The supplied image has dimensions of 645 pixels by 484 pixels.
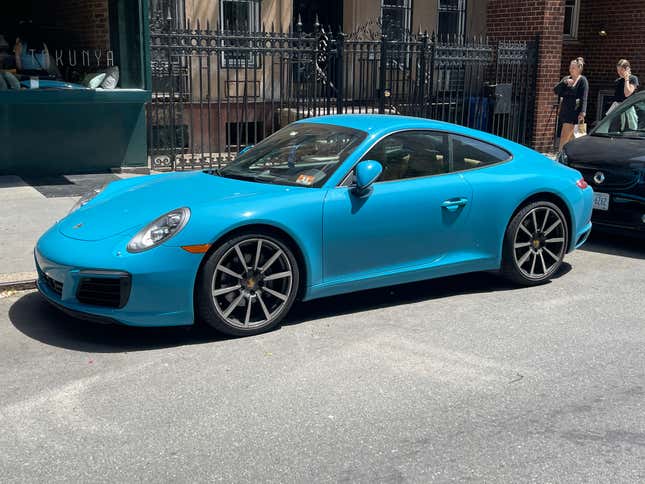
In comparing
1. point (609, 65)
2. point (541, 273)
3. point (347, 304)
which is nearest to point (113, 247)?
point (347, 304)

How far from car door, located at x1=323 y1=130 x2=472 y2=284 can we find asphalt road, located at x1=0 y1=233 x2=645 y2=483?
42cm

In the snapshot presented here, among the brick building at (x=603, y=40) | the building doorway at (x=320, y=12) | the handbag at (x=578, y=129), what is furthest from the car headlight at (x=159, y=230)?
the brick building at (x=603, y=40)

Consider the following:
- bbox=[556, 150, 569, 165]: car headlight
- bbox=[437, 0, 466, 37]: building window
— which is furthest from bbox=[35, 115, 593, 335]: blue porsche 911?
bbox=[437, 0, 466, 37]: building window

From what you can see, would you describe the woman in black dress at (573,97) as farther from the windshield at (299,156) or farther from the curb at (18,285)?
the curb at (18,285)

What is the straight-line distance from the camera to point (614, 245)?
28.2 feet

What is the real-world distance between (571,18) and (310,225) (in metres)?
16.6

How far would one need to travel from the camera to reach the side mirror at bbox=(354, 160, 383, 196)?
558cm

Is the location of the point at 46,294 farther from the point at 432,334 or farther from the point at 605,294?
the point at 605,294

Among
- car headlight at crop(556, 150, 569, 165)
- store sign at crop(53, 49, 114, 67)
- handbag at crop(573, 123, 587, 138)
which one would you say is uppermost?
store sign at crop(53, 49, 114, 67)

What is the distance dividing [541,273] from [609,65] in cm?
1423

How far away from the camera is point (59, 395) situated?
172 inches

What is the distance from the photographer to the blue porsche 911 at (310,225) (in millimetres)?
5027

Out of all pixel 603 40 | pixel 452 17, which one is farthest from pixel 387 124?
pixel 603 40

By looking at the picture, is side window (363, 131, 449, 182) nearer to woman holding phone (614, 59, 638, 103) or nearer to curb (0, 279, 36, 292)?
curb (0, 279, 36, 292)
